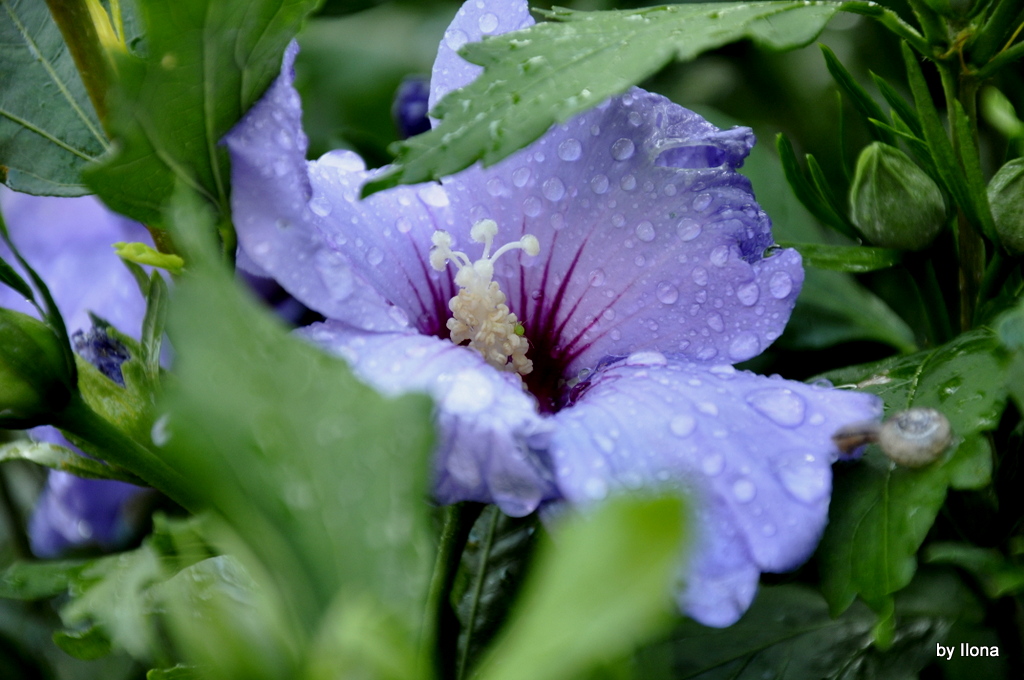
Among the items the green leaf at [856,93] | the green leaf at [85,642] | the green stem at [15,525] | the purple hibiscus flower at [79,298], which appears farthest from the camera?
the green stem at [15,525]

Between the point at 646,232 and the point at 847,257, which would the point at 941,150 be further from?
the point at 646,232

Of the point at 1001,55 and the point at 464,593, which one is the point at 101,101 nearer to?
the point at 464,593

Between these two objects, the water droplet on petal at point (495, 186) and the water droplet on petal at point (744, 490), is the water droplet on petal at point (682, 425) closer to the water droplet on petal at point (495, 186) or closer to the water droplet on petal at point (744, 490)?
the water droplet on petal at point (744, 490)

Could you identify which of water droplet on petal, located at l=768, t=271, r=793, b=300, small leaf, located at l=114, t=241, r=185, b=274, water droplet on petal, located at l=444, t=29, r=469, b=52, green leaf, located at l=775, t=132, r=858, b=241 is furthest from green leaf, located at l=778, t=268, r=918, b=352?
small leaf, located at l=114, t=241, r=185, b=274

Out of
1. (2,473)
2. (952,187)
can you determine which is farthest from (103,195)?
(2,473)

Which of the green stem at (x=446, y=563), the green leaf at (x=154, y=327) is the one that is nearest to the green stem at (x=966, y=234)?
the green stem at (x=446, y=563)

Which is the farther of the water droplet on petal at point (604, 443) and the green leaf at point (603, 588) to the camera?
the water droplet on petal at point (604, 443)

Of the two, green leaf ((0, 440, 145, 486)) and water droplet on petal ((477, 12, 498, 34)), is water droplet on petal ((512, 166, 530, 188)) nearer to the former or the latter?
water droplet on petal ((477, 12, 498, 34))
